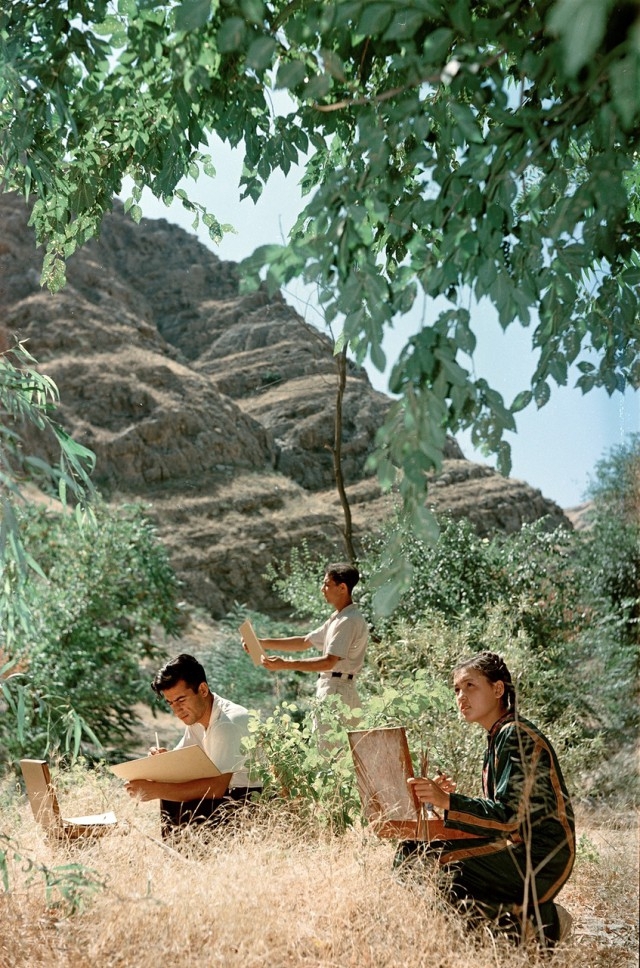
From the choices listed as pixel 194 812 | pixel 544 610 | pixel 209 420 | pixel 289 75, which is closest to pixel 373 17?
pixel 289 75

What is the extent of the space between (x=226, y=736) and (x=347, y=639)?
3.53 feet

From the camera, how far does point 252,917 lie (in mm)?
2463

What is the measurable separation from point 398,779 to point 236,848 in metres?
0.65

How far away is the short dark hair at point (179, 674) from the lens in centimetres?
350

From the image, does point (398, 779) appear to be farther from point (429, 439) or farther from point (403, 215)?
point (403, 215)

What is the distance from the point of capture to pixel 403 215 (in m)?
1.88

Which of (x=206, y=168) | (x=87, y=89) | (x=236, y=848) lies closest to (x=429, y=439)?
(x=87, y=89)

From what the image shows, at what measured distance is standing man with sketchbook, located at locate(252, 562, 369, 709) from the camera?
14.8 ft

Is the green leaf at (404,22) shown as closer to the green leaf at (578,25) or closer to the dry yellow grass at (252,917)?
the green leaf at (578,25)

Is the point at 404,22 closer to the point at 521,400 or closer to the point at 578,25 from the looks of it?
the point at 578,25

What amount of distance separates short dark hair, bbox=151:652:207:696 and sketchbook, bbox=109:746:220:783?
356 millimetres

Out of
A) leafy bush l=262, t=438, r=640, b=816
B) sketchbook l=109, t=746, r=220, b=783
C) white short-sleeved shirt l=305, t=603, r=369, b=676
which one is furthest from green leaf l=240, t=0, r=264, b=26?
leafy bush l=262, t=438, r=640, b=816

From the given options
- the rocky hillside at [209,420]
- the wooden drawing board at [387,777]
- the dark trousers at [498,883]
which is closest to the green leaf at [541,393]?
the wooden drawing board at [387,777]

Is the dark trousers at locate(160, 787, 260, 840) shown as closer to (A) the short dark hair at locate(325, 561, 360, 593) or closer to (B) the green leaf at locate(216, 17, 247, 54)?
(A) the short dark hair at locate(325, 561, 360, 593)
